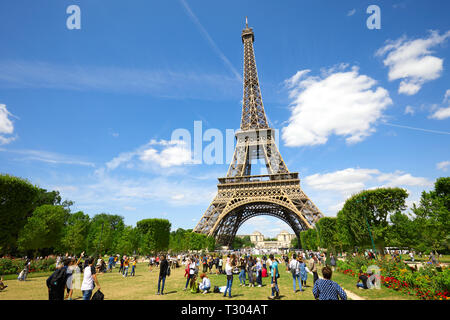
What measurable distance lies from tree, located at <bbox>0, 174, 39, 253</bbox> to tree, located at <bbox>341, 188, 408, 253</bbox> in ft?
107

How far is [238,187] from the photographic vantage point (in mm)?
46281

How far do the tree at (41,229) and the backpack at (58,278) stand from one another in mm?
26599

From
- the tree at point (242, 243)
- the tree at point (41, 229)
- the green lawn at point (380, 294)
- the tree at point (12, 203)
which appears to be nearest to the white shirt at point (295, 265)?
the green lawn at point (380, 294)

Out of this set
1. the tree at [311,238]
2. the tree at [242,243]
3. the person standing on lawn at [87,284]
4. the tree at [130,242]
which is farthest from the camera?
the tree at [242,243]

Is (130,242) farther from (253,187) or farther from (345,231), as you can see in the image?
(345,231)

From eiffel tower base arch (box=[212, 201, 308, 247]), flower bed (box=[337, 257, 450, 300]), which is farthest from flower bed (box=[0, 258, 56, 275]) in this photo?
eiffel tower base arch (box=[212, 201, 308, 247])

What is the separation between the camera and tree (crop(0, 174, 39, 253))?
19.4 metres

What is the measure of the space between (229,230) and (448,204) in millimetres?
38474

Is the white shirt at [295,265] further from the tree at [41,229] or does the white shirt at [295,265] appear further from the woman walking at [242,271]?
the tree at [41,229]

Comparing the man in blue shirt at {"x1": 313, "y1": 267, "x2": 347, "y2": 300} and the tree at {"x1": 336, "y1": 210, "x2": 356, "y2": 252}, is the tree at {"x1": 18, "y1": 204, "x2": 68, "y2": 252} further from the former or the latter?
the tree at {"x1": 336, "y1": 210, "x2": 356, "y2": 252}

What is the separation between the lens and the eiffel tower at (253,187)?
41812mm

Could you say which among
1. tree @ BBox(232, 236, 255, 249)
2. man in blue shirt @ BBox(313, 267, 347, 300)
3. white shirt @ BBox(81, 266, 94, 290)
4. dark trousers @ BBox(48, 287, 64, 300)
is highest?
man in blue shirt @ BBox(313, 267, 347, 300)

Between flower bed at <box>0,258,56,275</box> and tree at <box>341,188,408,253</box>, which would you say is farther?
tree at <box>341,188,408,253</box>

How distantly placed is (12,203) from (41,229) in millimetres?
10002
